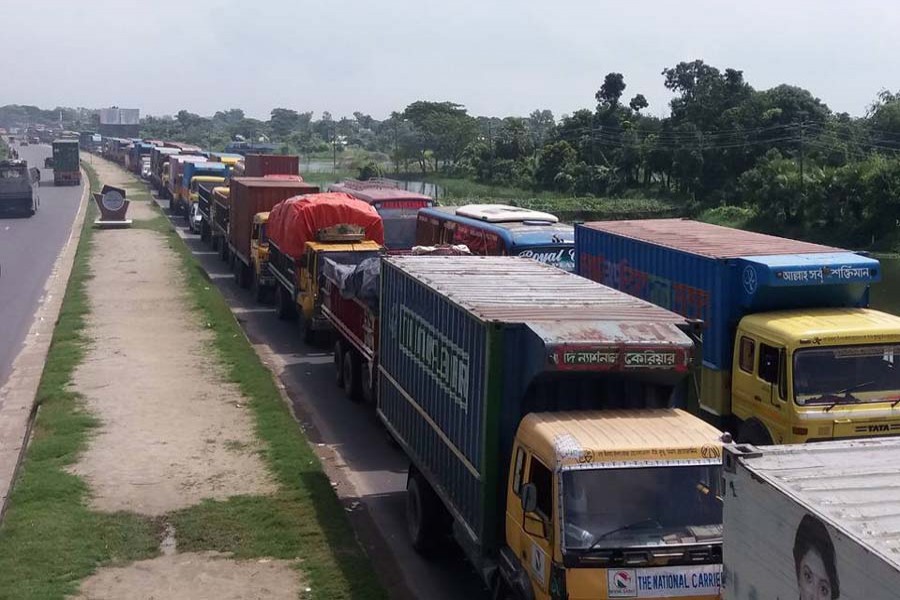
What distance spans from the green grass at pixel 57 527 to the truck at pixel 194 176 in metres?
31.2

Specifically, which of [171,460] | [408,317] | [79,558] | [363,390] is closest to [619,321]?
[408,317]

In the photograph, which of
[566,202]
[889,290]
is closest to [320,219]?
[889,290]

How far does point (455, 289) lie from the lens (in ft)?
36.3

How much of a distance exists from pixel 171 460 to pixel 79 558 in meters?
3.36

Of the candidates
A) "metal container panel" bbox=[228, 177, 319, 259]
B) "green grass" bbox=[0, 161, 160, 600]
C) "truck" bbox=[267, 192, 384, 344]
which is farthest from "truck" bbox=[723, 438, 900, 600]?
"metal container panel" bbox=[228, 177, 319, 259]

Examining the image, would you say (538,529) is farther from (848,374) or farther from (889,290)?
(889,290)

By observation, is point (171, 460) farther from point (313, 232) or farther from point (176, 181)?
point (176, 181)

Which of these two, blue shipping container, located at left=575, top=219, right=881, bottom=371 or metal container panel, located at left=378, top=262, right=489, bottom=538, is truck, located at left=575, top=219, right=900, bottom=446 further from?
metal container panel, located at left=378, top=262, right=489, bottom=538

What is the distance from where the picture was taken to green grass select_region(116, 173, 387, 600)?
10.6 m

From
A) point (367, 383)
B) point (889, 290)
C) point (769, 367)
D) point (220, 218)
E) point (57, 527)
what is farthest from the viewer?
point (220, 218)

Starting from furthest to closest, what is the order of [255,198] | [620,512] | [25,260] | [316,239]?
[25,260] → [255,198] → [316,239] → [620,512]

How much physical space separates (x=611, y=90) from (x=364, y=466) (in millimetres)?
58620

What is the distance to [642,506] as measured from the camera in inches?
313

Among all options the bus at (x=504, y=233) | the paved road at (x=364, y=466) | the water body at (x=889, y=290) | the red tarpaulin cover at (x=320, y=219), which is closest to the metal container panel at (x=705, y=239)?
the bus at (x=504, y=233)
